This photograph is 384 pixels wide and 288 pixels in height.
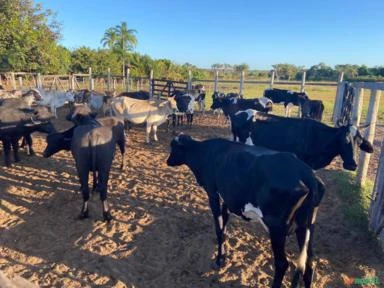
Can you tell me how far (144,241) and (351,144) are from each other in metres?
3.65

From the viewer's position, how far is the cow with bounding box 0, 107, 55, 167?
793 centimetres

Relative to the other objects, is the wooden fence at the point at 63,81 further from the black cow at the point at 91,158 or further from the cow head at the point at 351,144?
the cow head at the point at 351,144

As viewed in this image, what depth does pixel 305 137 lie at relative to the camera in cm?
582

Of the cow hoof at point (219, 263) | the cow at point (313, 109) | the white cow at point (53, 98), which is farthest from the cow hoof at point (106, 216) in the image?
the white cow at point (53, 98)

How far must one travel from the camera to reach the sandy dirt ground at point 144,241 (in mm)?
4047

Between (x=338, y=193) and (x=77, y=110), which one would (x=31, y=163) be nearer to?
(x=77, y=110)

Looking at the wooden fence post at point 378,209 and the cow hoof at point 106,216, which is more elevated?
the wooden fence post at point 378,209

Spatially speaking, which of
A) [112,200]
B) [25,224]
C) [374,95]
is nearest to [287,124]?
[374,95]

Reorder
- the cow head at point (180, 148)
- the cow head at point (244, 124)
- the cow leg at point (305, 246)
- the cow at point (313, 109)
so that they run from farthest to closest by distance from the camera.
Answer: the cow at point (313, 109) < the cow head at point (244, 124) < the cow head at point (180, 148) < the cow leg at point (305, 246)

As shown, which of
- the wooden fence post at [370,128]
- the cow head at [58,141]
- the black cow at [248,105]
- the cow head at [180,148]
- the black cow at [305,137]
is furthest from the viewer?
the black cow at [248,105]

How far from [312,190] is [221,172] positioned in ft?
3.89

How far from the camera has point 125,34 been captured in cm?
5391

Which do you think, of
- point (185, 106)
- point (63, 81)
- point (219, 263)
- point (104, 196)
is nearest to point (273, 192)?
point (219, 263)

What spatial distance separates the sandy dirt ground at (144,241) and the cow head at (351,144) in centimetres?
108
